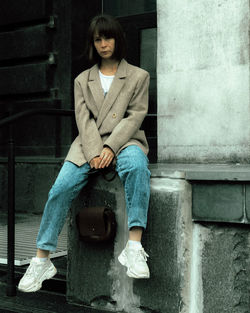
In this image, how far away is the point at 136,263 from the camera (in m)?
3.08

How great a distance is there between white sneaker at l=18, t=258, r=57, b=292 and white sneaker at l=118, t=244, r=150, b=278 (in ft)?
1.80

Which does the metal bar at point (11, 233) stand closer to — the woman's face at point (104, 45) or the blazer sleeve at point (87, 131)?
the blazer sleeve at point (87, 131)

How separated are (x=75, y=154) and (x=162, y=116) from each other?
90 cm

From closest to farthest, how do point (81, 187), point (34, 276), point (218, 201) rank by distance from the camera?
point (218, 201)
point (34, 276)
point (81, 187)

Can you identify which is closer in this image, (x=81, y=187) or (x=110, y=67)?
(x=81, y=187)

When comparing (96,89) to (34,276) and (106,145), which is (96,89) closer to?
(106,145)

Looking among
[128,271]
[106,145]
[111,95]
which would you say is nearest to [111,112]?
[111,95]

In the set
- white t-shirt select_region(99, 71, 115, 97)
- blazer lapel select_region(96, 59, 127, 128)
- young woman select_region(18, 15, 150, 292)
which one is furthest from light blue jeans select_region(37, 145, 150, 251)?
white t-shirt select_region(99, 71, 115, 97)

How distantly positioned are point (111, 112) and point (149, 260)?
0.95 m

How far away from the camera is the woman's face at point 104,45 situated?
3.48 metres

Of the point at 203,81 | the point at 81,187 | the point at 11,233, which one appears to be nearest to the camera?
the point at 81,187

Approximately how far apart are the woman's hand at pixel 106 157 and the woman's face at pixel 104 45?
649 millimetres

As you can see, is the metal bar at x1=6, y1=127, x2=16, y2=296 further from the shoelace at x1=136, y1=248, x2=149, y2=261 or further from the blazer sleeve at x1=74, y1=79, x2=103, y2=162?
the shoelace at x1=136, y1=248, x2=149, y2=261

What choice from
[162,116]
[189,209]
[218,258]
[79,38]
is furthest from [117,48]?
[79,38]
